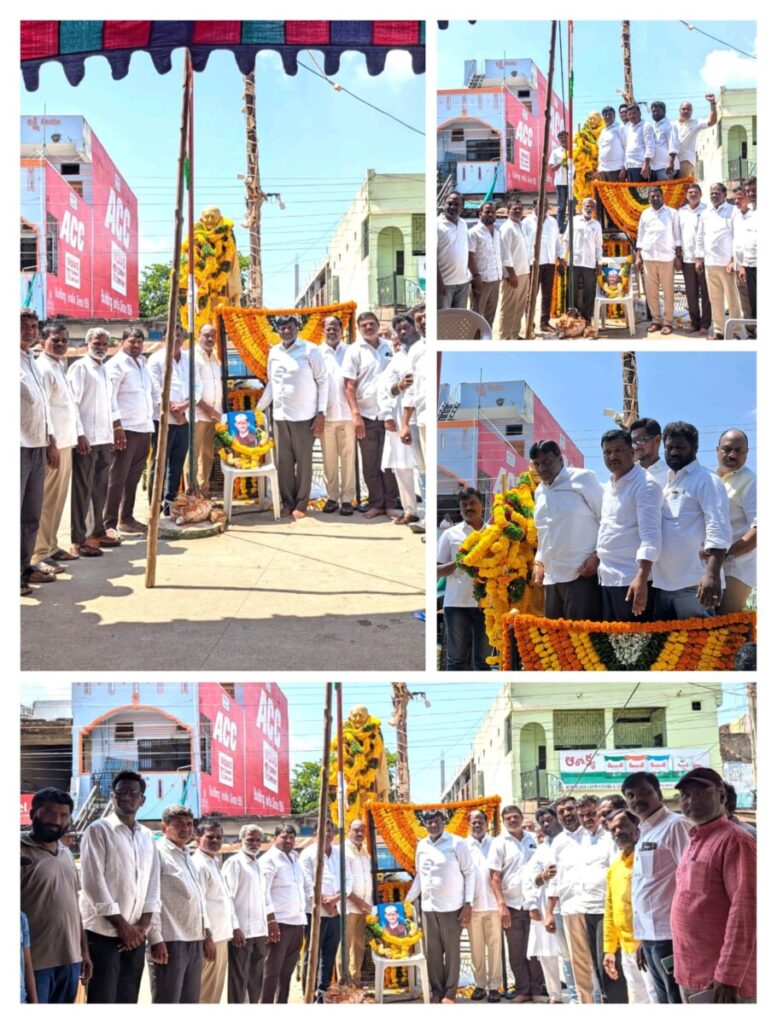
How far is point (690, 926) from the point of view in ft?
14.4

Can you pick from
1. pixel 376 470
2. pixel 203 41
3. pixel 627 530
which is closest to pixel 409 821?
pixel 627 530

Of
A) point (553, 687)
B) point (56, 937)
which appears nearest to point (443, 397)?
point (553, 687)

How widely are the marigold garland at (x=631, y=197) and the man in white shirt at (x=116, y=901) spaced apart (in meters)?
3.16

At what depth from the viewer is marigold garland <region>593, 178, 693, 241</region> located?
5055mm

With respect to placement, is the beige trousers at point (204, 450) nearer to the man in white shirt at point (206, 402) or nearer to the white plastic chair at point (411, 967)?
the man in white shirt at point (206, 402)

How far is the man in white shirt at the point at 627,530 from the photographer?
4699mm

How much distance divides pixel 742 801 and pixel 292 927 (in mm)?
1879

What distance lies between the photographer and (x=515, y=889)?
16.5ft

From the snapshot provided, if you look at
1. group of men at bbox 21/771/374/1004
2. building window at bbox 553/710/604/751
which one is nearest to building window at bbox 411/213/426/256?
building window at bbox 553/710/604/751

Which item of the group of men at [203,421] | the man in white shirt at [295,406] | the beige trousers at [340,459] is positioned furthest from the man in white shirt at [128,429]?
the beige trousers at [340,459]

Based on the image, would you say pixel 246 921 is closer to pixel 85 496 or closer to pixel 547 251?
pixel 85 496

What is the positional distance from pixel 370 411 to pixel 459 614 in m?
1.77
